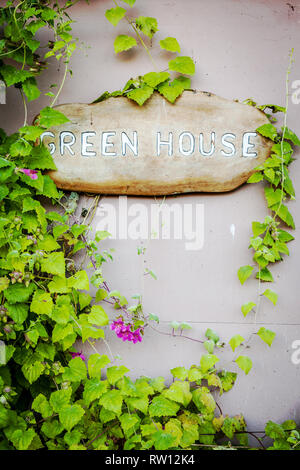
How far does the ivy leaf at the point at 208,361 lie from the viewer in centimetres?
183

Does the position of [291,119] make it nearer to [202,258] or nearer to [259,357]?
[202,258]

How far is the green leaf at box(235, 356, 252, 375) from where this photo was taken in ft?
6.09

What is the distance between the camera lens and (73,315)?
181 cm

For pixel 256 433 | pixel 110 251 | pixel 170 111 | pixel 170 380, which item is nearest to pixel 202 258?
pixel 110 251

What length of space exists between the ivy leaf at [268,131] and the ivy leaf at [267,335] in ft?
3.13

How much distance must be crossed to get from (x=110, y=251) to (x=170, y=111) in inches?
30.9

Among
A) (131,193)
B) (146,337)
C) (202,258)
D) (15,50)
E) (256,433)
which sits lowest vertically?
(256,433)

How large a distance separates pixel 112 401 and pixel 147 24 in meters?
1.81

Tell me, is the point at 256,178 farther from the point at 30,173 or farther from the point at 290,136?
the point at 30,173

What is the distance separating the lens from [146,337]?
78.2 inches

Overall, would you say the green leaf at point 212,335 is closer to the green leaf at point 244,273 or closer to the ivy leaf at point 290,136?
the green leaf at point 244,273

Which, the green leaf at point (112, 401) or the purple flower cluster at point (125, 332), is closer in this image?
the green leaf at point (112, 401)

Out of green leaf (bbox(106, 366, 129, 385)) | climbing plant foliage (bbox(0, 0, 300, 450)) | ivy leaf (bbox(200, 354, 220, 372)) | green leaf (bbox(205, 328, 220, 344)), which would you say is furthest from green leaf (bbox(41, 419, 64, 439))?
green leaf (bbox(205, 328, 220, 344))

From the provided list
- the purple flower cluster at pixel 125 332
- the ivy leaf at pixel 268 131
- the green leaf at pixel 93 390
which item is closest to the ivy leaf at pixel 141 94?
the ivy leaf at pixel 268 131
